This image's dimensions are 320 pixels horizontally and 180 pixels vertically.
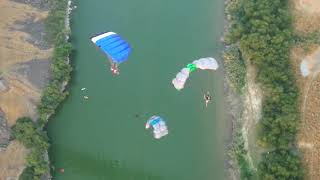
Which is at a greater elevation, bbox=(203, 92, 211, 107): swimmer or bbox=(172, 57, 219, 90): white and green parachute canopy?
bbox=(172, 57, 219, 90): white and green parachute canopy

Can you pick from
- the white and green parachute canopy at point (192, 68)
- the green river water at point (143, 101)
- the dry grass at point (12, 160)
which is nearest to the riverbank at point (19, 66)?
the dry grass at point (12, 160)

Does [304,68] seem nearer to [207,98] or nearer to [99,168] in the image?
[207,98]

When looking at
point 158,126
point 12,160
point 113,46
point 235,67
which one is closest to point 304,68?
point 235,67

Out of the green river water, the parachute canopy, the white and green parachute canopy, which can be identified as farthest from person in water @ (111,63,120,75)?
the parachute canopy

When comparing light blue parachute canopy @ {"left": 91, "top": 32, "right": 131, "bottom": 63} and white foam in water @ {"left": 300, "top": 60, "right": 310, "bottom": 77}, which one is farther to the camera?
light blue parachute canopy @ {"left": 91, "top": 32, "right": 131, "bottom": 63}

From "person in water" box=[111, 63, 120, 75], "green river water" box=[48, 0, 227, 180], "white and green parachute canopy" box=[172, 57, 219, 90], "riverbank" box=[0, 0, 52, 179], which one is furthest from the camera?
"person in water" box=[111, 63, 120, 75]

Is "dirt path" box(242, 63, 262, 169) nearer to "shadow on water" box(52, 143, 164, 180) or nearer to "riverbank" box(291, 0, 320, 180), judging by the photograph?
"riverbank" box(291, 0, 320, 180)

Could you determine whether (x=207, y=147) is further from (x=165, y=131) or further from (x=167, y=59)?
(x=167, y=59)

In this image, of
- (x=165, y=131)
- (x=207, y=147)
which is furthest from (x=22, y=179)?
(x=207, y=147)
